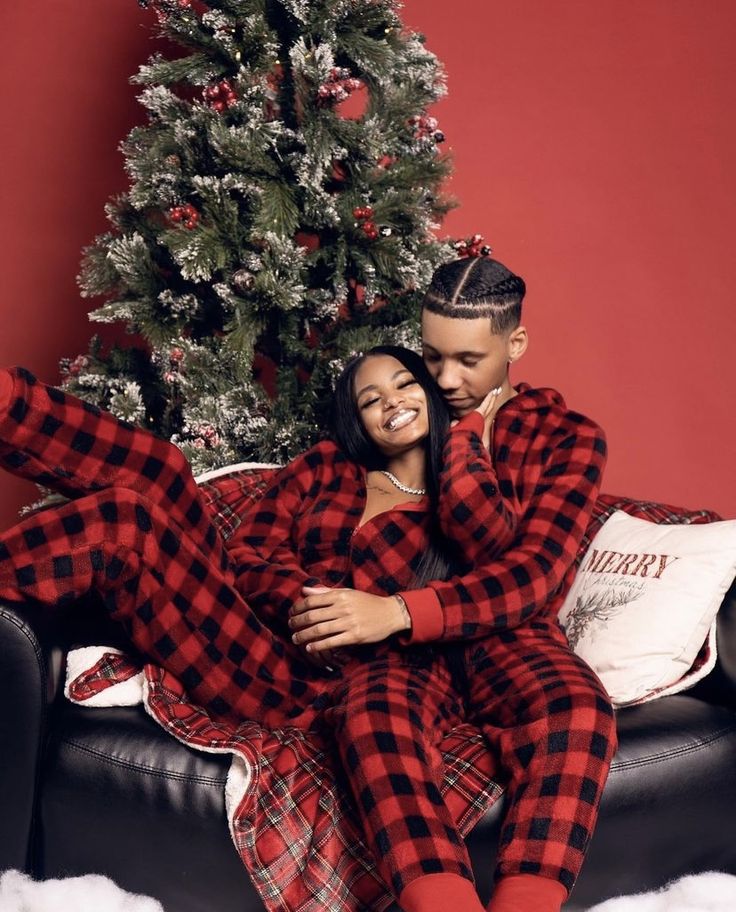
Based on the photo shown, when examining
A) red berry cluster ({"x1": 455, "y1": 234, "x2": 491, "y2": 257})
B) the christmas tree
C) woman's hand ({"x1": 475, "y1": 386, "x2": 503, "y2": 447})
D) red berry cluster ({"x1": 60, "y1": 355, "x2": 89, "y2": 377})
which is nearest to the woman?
woman's hand ({"x1": 475, "y1": 386, "x2": 503, "y2": 447})

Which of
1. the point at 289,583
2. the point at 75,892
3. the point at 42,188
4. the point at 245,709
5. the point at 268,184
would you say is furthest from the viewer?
the point at 42,188

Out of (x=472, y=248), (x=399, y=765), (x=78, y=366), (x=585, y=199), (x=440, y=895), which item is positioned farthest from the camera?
(x=585, y=199)

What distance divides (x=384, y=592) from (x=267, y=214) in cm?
102

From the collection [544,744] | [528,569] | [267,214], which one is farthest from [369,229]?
A: [544,744]

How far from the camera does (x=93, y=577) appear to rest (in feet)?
4.91

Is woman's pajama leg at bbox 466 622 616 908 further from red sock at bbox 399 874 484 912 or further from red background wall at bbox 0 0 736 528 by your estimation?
red background wall at bbox 0 0 736 528

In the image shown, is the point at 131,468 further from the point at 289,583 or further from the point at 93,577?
the point at 289,583

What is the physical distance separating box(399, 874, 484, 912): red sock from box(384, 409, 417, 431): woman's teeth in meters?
0.85

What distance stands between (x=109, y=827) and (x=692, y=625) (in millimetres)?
1059

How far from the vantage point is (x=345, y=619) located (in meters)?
1.55

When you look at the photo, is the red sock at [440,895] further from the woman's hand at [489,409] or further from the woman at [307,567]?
the woman's hand at [489,409]

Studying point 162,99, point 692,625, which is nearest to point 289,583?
point 692,625

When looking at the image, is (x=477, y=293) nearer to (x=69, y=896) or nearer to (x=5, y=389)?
(x=5, y=389)

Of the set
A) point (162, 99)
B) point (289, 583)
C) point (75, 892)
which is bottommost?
point (75, 892)
